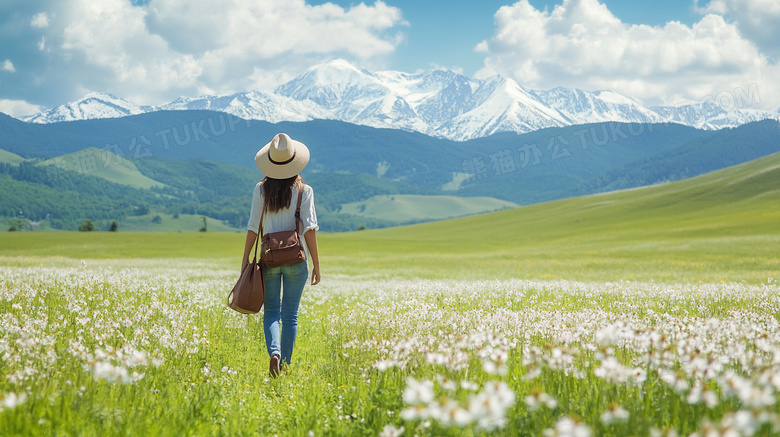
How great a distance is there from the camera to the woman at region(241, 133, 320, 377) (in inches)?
317

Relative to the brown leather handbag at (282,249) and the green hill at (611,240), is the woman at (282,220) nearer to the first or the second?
the brown leather handbag at (282,249)

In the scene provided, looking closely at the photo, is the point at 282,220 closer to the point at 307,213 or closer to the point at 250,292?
the point at 307,213

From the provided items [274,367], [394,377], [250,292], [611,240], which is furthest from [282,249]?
[611,240]

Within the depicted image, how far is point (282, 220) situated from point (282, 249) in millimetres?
554

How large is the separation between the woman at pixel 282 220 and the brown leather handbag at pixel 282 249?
210mm

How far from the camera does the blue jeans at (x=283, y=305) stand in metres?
8.09

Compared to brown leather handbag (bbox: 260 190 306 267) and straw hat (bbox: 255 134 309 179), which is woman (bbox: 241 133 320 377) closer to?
straw hat (bbox: 255 134 309 179)

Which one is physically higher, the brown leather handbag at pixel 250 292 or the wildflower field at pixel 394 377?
the brown leather handbag at pixel 250 292

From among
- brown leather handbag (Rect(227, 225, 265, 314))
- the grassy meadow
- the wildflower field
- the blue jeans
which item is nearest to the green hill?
the grassy meadow

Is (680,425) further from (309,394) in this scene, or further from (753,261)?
(753,261)

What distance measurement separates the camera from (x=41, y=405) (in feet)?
15.0

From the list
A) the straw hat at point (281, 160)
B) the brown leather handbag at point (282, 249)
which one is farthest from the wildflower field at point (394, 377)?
the straw hat at point (281, 160)

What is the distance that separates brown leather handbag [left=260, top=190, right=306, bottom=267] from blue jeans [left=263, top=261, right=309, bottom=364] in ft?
0.75

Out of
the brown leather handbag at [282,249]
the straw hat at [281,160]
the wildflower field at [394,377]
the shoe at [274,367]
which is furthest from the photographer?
the straw hat at [281,160]
